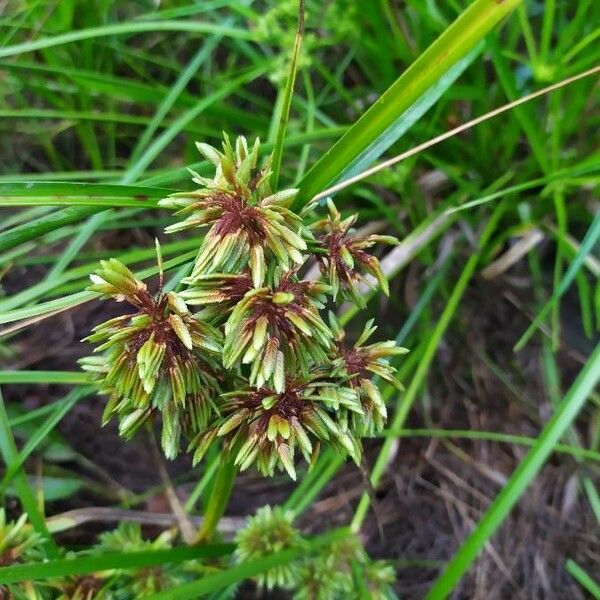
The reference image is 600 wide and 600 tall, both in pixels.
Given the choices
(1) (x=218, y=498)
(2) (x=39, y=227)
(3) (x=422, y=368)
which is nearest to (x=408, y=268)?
(3) (x=422, y=368)

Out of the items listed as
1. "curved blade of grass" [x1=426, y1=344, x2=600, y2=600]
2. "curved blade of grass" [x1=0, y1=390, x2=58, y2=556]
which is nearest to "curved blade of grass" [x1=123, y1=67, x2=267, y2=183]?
"curved blade of grass" [x1=0, y1=390, x2=58, y2=556]

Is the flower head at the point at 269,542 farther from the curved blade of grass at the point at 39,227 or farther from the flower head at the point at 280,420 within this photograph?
the curved blade of grass at the point at 39,227

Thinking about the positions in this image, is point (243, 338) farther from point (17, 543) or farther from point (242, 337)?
point (17, 543)

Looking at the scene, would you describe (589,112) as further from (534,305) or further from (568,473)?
(568,473)

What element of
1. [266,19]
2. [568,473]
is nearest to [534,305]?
[568,473]

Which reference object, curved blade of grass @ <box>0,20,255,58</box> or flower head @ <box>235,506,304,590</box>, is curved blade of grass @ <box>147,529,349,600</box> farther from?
curved blade of grass @ <box>0,20,255,58</box>
